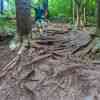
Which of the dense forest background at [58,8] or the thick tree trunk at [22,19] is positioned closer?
the thick tree trunk at [22,19]

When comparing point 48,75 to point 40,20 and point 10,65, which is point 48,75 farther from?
point 40,20

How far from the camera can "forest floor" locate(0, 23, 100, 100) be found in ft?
13.5

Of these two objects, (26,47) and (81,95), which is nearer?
(81,95)

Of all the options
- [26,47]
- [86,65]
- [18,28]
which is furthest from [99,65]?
[18,28]

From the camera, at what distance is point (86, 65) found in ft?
17.7

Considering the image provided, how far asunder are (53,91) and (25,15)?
2857 mm

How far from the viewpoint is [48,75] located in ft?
15.8

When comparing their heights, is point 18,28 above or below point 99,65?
above

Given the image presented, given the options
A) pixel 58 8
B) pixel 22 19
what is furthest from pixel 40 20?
pixel 58 8

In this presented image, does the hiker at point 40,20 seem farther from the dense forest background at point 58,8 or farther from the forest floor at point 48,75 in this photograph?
the dense forest background at point 58,8

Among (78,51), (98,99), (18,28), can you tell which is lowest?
(98,99)

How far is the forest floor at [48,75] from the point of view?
13.5 feet

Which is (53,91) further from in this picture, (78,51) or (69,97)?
(78,51)

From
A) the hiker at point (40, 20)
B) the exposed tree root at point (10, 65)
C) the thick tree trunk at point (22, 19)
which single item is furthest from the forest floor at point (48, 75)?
the hiker at point (40, 20)
